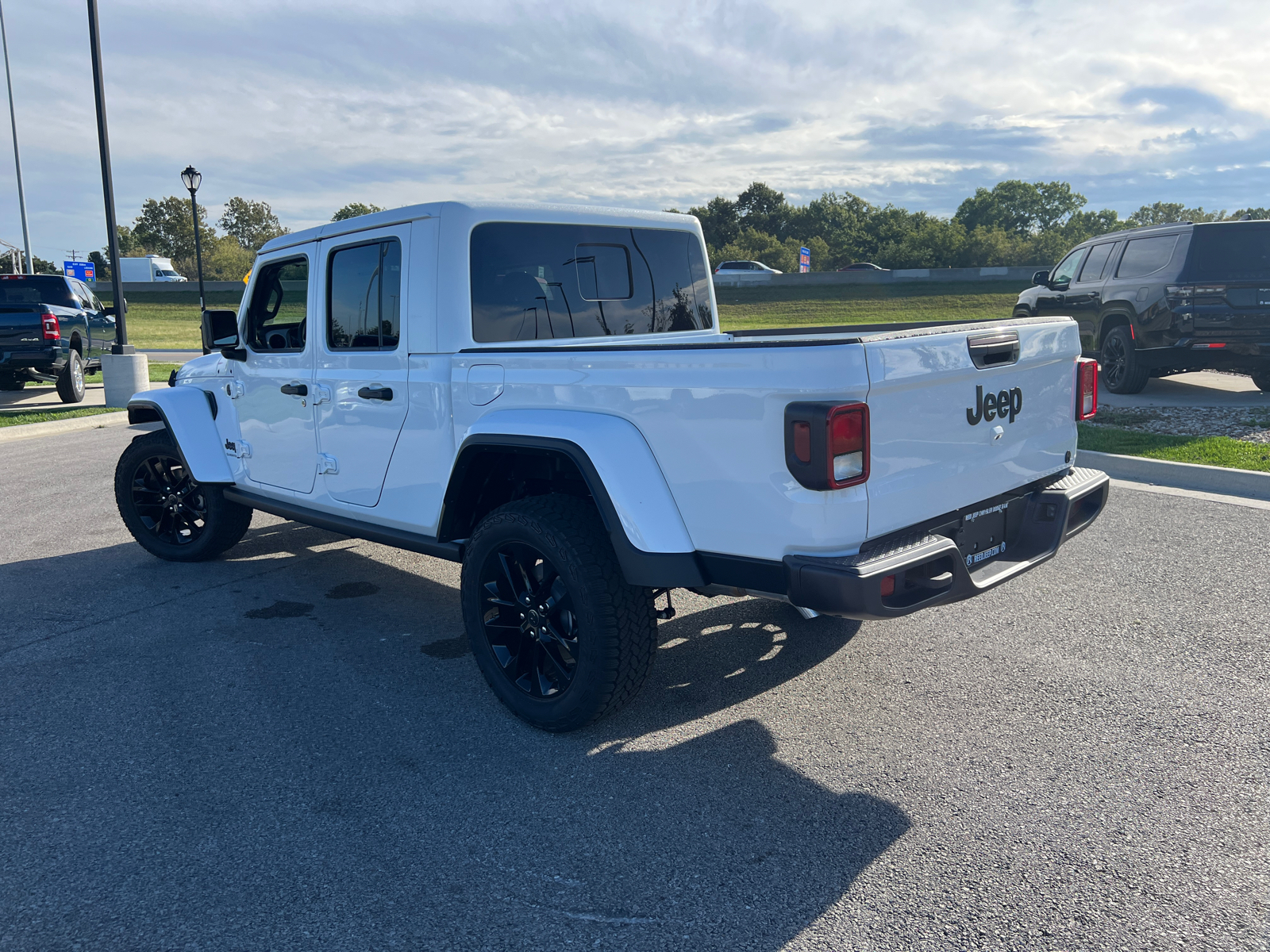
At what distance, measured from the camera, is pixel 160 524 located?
20.1 ft

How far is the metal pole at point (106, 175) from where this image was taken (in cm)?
1374

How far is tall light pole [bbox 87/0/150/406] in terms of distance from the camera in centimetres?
1384

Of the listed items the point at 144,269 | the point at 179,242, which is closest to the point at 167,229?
the point at 179,242

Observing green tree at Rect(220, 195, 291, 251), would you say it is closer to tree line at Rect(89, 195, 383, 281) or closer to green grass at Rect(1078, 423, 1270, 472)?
tree line at Rect(89, 195, 383, 281)

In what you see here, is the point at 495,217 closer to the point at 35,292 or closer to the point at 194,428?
the point at 194,428

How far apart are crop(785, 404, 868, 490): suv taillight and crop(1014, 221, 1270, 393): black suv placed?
9.50 metres

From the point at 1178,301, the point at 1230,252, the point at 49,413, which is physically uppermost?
the point at 1230,252

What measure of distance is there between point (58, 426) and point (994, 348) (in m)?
13.0

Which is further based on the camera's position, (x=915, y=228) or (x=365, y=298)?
(x=915, y=228)

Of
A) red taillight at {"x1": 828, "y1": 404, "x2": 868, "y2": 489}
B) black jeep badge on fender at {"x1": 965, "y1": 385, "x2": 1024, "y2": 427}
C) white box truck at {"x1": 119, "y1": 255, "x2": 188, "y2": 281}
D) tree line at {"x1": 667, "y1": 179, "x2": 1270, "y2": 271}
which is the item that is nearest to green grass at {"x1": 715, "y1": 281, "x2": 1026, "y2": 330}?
tree line at {"x1": 667, "y1": 179, "x2": 1270, "y2": 271}

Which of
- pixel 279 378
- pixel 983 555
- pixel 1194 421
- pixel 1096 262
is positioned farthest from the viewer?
pixel 1096 262

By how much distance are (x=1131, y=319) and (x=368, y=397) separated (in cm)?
1011

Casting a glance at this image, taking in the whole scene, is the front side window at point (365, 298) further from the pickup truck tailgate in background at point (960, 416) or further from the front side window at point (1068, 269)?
the front side window at point (1068, 269)

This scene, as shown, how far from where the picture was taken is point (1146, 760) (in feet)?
10.6
